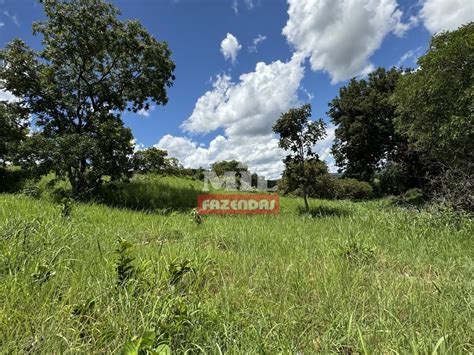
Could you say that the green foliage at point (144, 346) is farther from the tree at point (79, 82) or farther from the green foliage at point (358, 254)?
the tree at point (79, 82)

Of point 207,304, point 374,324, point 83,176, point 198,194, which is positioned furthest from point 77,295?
point 198,194

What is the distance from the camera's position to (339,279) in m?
2.92

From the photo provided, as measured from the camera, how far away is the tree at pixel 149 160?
37.8 ft

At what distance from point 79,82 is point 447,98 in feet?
47.5

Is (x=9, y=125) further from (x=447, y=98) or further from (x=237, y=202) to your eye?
(x=447, y=98)

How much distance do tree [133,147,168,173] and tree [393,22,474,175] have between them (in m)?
10.6

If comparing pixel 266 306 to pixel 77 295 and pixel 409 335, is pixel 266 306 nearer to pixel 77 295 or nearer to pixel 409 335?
pixel 409 335

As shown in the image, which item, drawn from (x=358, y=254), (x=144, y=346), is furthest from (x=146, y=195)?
(x=144, y=346)

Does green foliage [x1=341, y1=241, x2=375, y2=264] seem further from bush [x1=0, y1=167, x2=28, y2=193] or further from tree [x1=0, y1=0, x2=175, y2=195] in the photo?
bush [x1=0, y1=167, x2=28, y2=193]

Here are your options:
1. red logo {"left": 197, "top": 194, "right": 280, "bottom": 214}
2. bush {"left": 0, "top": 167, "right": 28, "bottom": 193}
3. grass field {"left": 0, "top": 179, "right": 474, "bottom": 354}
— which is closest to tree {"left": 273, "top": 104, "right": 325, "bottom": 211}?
red logo {"left": 197, "top": 194, "right": 280, "bottom": 214}

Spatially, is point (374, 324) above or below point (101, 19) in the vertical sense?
below

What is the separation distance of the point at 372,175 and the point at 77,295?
27.9m

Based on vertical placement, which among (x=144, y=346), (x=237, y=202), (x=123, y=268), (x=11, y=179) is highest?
(x=11, y=179)

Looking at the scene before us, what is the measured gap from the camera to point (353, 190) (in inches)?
955
